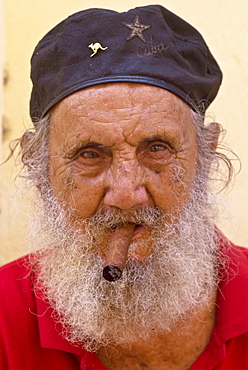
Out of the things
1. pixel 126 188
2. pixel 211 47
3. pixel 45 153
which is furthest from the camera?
pixel 211 47

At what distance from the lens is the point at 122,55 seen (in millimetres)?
2426

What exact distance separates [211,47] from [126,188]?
59.0 inches

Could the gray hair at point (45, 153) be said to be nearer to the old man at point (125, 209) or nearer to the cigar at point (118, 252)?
the old man at point (125, 209)

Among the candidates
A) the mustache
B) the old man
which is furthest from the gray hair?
the mustache

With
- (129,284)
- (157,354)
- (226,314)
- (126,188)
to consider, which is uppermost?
(126,188)

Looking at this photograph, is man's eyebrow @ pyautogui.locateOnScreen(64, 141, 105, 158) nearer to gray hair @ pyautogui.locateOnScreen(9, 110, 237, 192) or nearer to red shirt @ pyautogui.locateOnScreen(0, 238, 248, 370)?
gray hair @ pyautogui.locateOnScreen(9, 110, 237, 192)

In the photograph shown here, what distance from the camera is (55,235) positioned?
265 cm

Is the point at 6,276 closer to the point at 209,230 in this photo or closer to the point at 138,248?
the point at 138,248

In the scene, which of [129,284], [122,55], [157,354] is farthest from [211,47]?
[157,354]

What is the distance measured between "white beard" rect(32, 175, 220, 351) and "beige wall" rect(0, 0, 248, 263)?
2.63 ft

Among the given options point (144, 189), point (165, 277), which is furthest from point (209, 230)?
point (144, 189)

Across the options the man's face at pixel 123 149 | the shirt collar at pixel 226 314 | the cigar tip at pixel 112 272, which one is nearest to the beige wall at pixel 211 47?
the shirt collar at pixel 226 314

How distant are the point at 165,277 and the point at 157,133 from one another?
0.60 meters

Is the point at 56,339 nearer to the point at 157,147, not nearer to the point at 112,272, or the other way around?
the point at 112,272
